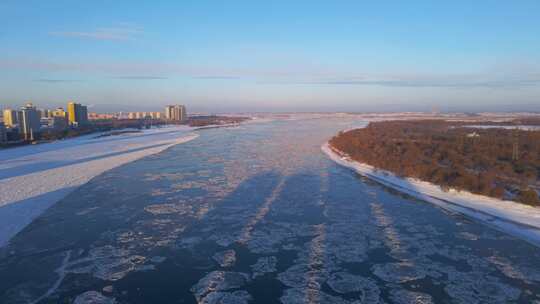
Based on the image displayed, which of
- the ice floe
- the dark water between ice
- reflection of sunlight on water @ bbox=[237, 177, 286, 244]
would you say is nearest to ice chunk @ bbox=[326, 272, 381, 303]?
the dark water between ice

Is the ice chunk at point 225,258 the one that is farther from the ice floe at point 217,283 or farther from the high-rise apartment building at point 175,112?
the high-rise apartment building at point 175,112

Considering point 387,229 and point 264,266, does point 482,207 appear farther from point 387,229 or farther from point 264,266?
point 264,266

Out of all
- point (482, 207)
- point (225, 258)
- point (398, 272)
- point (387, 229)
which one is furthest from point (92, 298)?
point (482, 207)

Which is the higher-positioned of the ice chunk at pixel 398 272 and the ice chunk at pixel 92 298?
the ice chunk at pixel 92 298

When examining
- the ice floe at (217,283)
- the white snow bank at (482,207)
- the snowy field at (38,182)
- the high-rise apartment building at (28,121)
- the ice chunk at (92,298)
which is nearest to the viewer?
the ice chunk at (92,298)

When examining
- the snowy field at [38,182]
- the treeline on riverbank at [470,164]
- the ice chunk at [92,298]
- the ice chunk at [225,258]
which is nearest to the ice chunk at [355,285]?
the ice chunk at [225,258]

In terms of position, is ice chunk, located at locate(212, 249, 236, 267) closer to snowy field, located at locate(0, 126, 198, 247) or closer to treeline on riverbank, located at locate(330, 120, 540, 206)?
snowy field, located at locate(0, 126, 198, 247)

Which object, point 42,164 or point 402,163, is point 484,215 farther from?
point 42,164
